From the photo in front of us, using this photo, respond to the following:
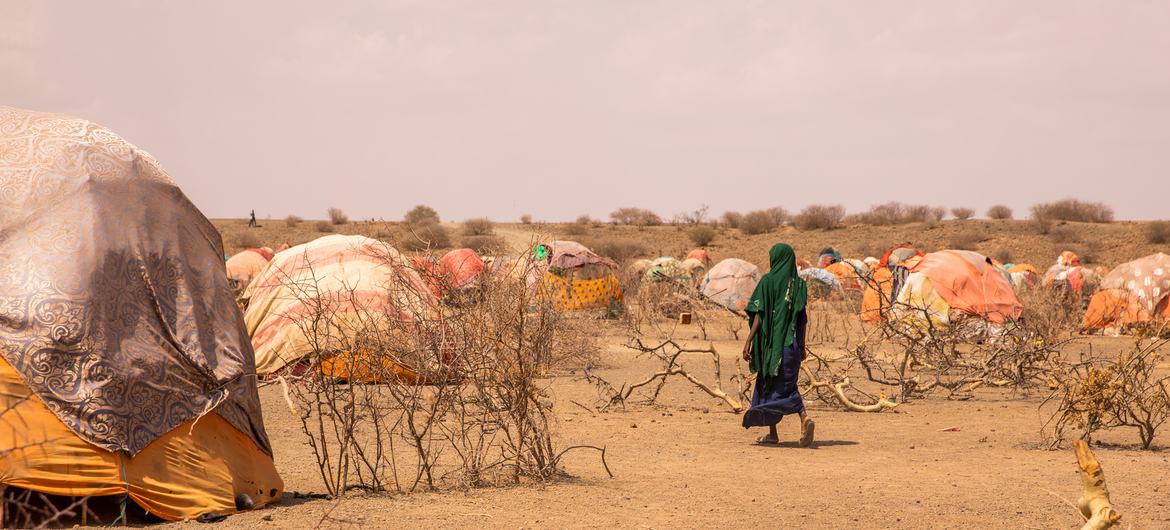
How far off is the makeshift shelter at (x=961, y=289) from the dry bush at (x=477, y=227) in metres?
38.1

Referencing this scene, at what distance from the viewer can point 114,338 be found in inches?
207

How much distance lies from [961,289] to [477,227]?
41.6 meters

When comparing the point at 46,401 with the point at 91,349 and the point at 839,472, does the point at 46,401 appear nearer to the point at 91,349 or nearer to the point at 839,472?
the point at 91,349

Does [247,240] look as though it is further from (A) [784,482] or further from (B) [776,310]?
(A) [784,482]

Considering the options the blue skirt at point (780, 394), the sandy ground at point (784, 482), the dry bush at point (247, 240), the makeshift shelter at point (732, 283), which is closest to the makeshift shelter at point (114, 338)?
the sandy ground at point (784, 482)

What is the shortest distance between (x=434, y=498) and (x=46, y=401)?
2.09 metres

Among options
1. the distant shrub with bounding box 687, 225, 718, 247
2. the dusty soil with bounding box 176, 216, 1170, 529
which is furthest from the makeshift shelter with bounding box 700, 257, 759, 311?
the distant shrub with bounding box 687, 225, 718, 247

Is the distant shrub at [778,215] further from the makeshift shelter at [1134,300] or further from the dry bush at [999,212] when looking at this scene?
the makeshift shelter at [1134,300]

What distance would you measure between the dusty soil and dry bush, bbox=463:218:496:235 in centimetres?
4277

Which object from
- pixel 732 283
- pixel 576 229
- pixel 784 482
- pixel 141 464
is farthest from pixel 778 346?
pixel 576 229

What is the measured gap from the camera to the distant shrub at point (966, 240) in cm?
4528

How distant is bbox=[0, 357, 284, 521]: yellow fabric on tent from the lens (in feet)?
16.4

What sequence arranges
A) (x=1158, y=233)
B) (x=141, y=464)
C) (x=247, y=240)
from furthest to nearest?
(x=247, y=240) → (x=1158, y=233) → (x=141, y=464)

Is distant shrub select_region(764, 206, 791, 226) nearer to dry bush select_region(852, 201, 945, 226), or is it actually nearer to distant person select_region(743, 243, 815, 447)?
dry bush select_region(852, 201, 945, 226)
